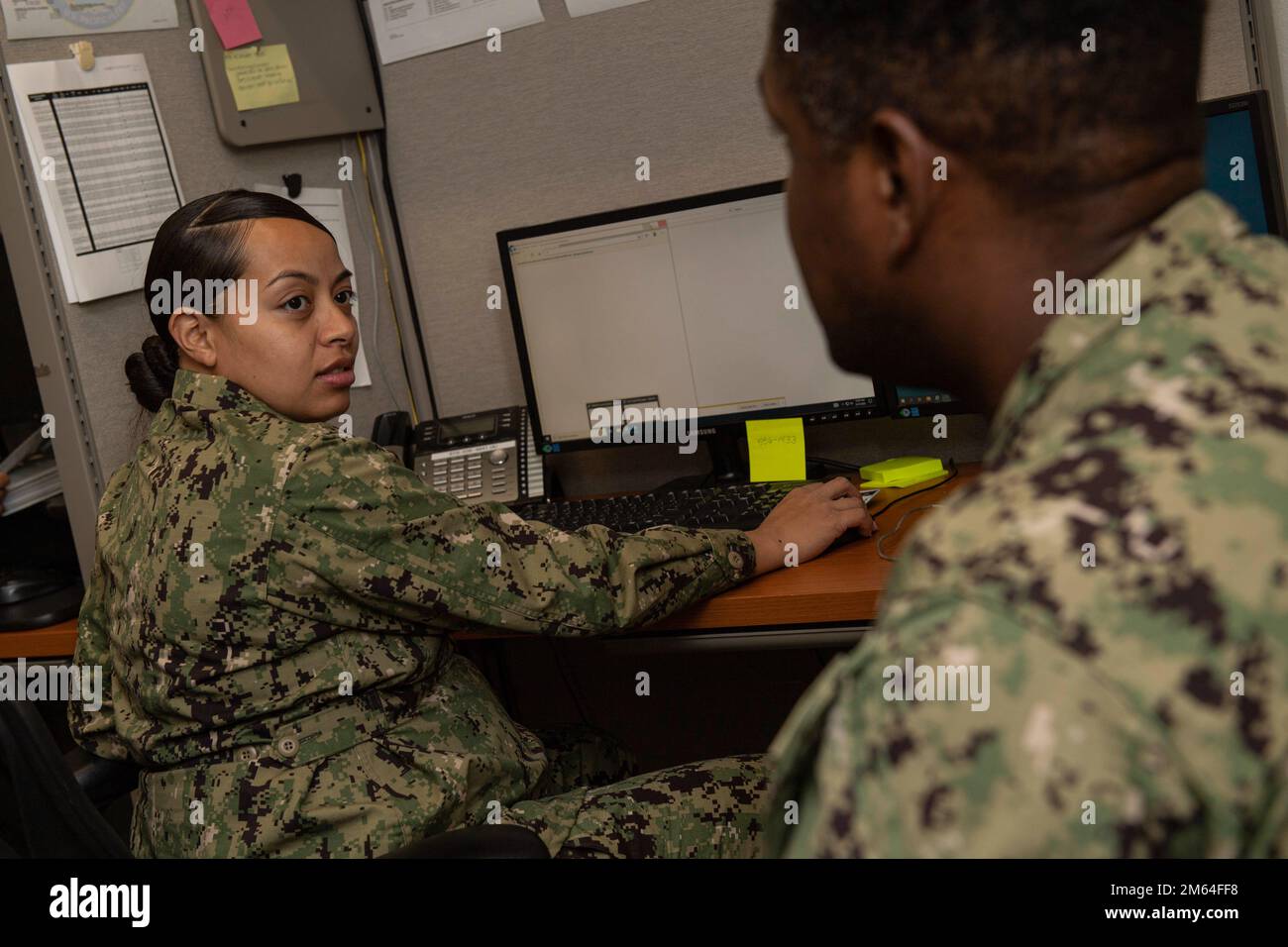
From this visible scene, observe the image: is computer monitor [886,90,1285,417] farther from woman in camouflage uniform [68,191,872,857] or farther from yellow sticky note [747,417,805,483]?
woman in camouflage uniform [68,191,872,857]

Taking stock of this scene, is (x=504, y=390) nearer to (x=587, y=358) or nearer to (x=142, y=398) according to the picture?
(x=587, y=358)

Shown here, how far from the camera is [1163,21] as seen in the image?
51 cm

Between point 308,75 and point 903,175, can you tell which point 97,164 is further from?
point 903,175

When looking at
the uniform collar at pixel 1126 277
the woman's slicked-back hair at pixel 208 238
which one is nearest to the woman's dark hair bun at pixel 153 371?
the woman's slicked-back hair at pixel 208 238

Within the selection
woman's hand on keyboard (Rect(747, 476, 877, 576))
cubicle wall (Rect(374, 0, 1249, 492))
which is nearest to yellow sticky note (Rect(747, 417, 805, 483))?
cubicle wall (Rect(374, 0, 1249, 492))

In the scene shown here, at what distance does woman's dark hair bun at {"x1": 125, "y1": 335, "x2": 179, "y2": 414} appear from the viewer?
4.32 ft

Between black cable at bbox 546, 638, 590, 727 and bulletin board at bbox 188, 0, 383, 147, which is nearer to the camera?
bulletin board at bbox 188, 0, 383, 147

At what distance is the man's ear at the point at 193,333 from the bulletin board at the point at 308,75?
55 centimetres

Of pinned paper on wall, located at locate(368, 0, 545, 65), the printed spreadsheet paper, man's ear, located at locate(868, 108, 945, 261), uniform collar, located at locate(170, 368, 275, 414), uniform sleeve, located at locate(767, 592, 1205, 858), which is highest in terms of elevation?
pinned paper on wall, located at locate(368, 0, 545, 65)

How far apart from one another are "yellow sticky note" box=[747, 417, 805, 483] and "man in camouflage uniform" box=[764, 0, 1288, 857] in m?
1.02

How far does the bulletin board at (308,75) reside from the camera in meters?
1.64

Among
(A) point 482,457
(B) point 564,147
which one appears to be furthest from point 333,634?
(B) point 564,147
